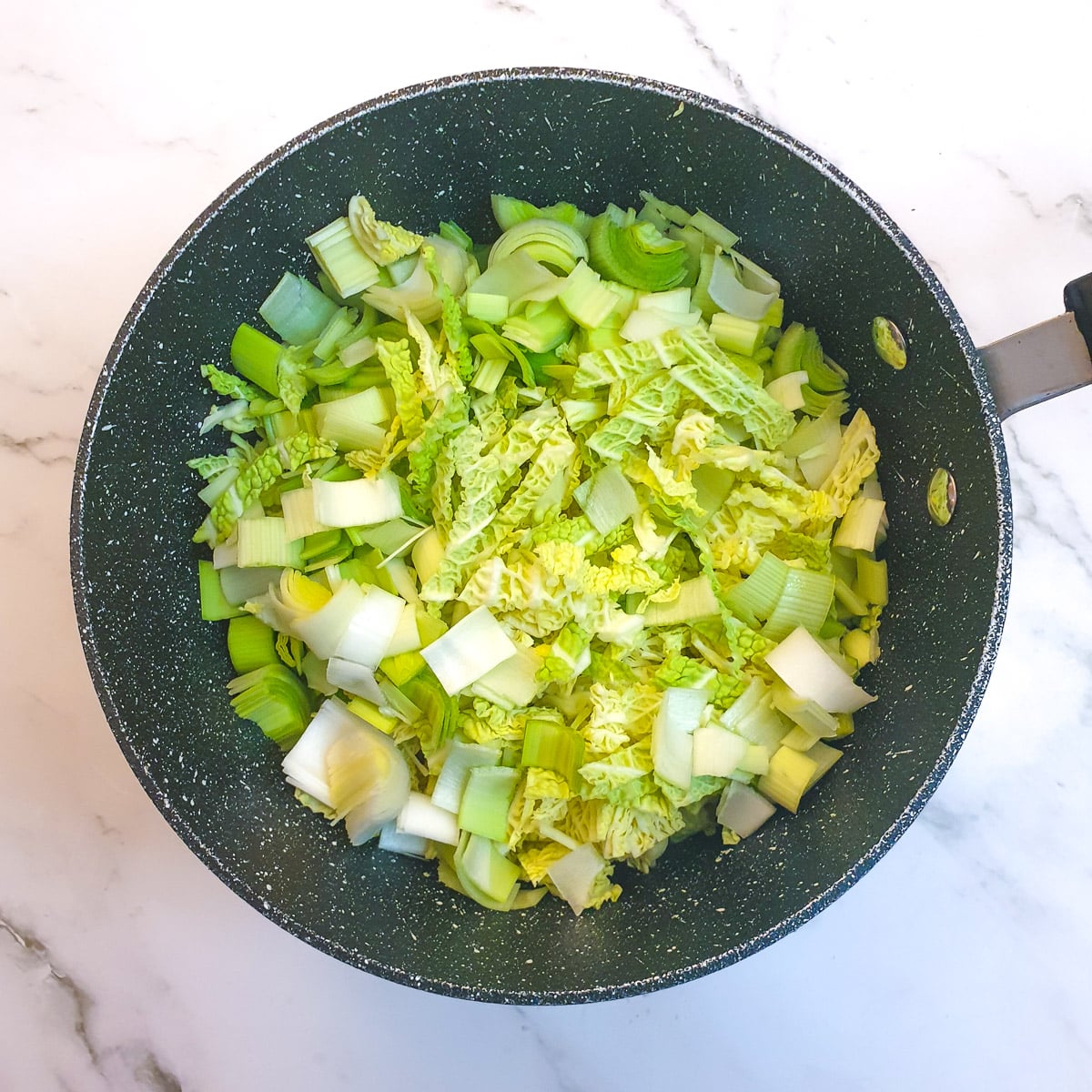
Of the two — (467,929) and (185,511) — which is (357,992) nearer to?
(467,929)

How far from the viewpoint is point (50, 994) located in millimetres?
1535

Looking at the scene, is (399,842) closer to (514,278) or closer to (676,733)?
(676,733)

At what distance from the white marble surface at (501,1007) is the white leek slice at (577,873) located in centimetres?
31

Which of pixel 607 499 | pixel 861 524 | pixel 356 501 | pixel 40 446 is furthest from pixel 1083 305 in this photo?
pixel 40 446

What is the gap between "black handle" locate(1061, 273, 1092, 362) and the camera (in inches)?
41.1

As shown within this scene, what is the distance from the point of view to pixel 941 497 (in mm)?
1259

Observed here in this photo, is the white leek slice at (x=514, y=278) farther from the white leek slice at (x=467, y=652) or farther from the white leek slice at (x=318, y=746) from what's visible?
the white leek slice at (x=318, y=746)

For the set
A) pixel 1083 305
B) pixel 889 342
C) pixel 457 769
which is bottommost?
pixel 457 769

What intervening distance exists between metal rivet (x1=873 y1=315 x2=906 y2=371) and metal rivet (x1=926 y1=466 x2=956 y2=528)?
0.16m

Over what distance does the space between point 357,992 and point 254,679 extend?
57 cm

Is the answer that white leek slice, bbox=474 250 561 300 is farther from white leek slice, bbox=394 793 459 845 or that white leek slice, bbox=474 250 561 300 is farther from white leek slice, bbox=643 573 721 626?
white leek slice, bbox=394 793 459 845

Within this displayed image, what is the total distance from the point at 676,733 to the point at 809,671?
200 millimetres
